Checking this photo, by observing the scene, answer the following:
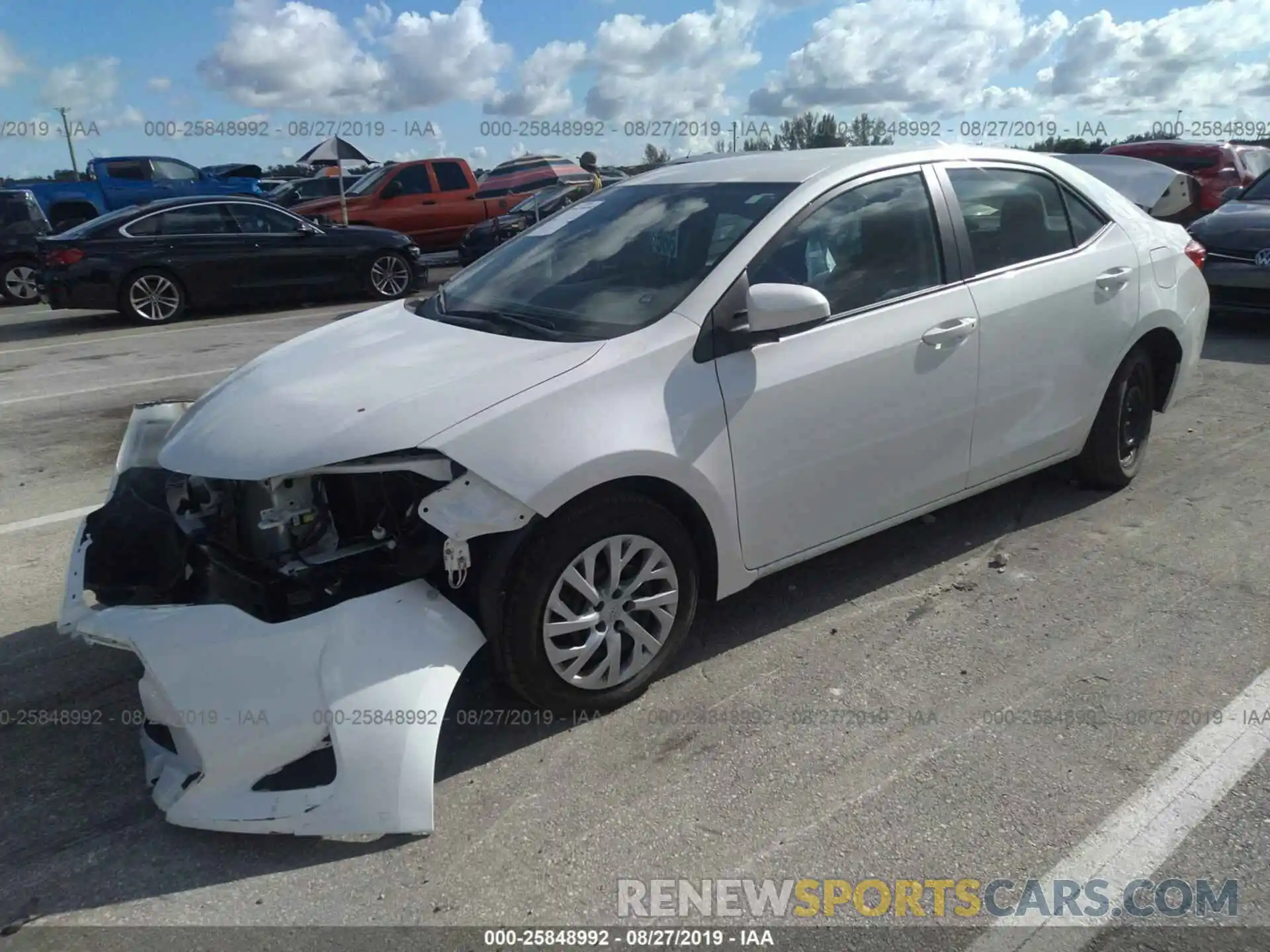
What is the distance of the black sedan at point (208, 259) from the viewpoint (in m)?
12.0

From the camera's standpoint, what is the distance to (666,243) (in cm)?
384

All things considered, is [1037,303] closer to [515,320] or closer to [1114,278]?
[1114,278]

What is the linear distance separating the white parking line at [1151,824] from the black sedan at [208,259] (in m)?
12.3

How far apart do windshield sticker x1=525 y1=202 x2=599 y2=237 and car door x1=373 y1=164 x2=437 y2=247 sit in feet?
43.5

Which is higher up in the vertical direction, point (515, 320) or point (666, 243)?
point (666, 243)

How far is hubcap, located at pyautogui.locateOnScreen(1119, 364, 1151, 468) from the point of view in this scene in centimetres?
502

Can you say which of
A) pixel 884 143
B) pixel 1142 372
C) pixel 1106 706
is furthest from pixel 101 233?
pixel 1106 706

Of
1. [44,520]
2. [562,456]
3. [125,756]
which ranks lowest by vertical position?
[125,756]

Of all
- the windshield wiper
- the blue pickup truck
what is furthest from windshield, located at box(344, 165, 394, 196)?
the windshield wiper

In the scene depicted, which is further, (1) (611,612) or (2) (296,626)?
(1) (611,612)

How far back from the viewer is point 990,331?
4.11 metres

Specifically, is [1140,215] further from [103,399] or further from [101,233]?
[101,233]

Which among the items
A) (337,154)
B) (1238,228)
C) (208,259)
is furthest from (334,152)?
(1238,228)

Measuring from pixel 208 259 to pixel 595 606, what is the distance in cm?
1126
